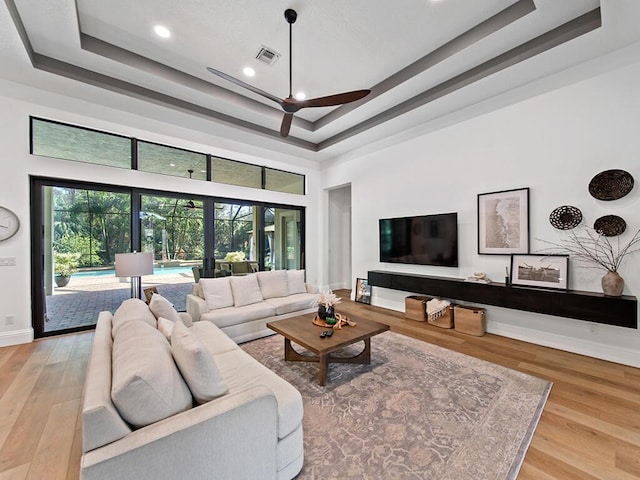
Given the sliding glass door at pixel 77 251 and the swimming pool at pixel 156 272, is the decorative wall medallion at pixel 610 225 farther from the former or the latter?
the sliding glass door at pixel 77 251

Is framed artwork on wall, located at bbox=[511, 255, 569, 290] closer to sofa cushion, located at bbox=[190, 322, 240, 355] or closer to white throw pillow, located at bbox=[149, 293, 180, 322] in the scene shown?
sofa cushion, located at bbox=[190, 322, 240, 355]

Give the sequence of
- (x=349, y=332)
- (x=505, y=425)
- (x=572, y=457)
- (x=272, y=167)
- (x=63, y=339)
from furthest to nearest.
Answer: (x=272, y=167)
(x=63, y=339)
(x=349, y=332)
(x=505, y=425)
(x=572, y=457)

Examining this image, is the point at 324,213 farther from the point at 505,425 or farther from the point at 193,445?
the point at 193,445

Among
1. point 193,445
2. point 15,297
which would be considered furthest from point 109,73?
point 193,445

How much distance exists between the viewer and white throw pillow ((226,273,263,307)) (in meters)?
3.94

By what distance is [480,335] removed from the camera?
386 centimetres

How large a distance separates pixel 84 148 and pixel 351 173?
4810 mm

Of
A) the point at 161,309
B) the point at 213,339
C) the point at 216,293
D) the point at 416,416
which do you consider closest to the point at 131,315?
the point at 161,309

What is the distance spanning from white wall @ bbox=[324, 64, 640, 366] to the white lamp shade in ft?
13.7

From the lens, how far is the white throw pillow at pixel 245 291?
12.9 ft

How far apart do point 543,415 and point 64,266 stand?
5.95 meters

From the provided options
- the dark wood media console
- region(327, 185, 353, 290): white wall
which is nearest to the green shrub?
region(327, 185, 353, 290): white wall

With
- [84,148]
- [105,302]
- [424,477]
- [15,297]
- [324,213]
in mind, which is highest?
[84,148]

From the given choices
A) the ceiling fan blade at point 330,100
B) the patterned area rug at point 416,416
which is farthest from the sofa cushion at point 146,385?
the ceiling fan blade at point 330,100
